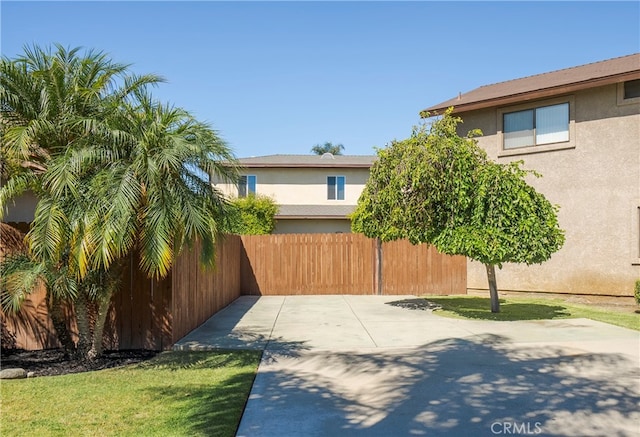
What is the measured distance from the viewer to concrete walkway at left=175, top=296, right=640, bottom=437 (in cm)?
497

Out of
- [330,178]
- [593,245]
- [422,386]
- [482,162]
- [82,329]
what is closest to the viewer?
[422,386]

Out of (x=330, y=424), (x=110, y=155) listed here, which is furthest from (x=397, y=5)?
(x=330, y=424)

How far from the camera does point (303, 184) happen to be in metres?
28.4

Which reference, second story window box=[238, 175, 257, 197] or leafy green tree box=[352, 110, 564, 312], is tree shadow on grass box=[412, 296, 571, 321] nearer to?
leafy green tree box=[352, 110, 564, 312]

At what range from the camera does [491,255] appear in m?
11.4

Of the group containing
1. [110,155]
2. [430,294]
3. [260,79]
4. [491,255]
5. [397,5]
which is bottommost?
[430,294]

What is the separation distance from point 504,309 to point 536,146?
6169 millimetres

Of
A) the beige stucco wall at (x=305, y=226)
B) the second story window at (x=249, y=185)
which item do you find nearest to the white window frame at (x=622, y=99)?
the beige stucco wall at (x=305, y=226)

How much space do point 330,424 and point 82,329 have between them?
15.2 ft

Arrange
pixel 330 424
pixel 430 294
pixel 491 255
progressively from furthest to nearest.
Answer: pixel 430 294
pixel 491 255
pixel 330 424

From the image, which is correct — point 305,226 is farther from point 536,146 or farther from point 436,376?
point 436,376

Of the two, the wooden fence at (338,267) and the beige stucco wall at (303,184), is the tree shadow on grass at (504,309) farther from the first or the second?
the beige stucco wall at (303,184)

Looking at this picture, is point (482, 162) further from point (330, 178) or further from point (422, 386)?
point (330, 178)

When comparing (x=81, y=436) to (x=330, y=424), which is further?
(x=330, y=424)
